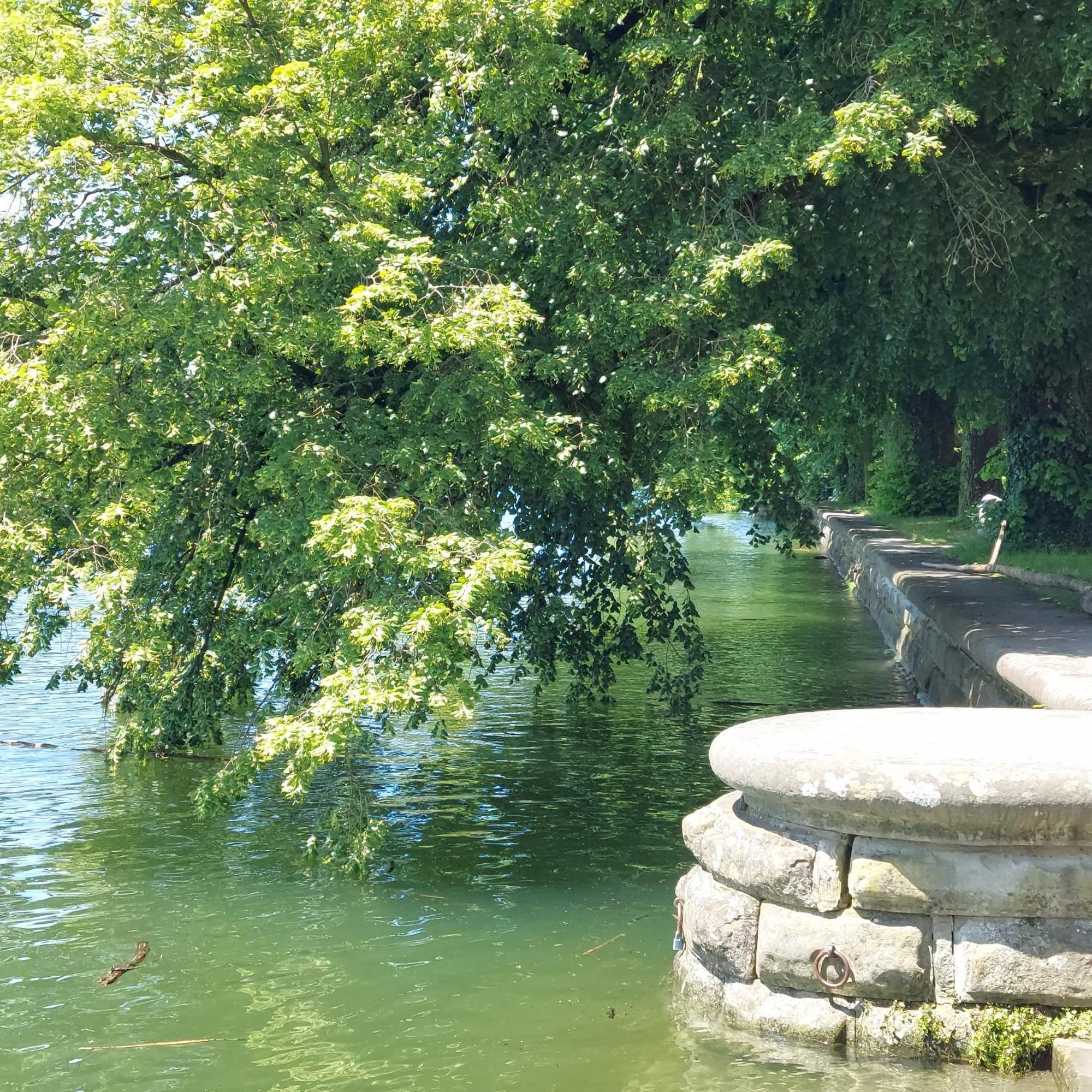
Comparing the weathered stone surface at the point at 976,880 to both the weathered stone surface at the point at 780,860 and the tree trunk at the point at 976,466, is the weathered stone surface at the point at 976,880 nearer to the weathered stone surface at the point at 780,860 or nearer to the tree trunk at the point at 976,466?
the weathered stone surface at the point at 780,860

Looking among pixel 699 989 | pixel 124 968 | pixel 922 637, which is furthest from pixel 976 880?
pixel 922 637

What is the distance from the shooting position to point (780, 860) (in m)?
5.94

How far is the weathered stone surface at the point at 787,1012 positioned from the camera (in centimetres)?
584

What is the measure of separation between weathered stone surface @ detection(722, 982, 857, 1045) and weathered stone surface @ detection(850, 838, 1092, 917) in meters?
0.47

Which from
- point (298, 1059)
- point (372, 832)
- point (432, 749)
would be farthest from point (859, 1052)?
point (432, 749)

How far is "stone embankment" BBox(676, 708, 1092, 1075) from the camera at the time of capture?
18.1ft

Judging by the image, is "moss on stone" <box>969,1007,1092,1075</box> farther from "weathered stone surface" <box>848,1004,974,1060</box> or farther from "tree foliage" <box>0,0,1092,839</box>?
"tree foliage" <box>0,0,1092,839</box>

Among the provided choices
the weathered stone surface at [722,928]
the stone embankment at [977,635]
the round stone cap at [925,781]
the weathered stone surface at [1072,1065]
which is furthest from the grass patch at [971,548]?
the weathered stone surface at [1072,1065]

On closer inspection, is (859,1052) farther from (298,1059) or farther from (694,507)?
(694,507)

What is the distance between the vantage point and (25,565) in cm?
947

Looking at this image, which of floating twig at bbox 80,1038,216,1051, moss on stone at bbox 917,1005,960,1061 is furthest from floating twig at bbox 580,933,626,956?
moss on stone at bbox 917,1005,960,1061

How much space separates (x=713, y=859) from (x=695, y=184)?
21.2ft

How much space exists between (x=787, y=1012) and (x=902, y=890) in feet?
2.44

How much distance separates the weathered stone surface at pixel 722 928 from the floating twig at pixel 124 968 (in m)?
2.76
